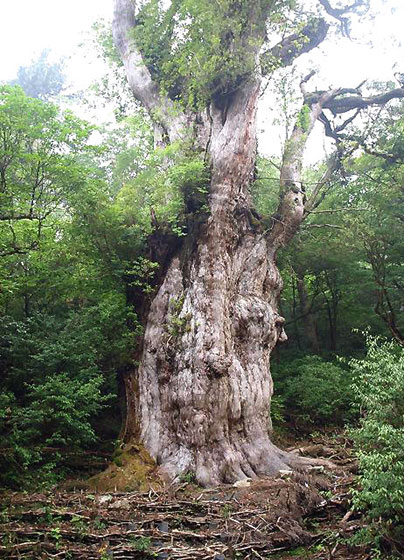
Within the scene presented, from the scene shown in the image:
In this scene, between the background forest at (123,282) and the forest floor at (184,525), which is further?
the background forest at (123,282)

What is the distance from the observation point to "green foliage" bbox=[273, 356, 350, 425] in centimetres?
1104

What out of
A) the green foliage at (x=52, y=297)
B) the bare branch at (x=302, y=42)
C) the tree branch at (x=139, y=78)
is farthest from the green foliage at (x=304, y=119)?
the green foliage at (x=52, y=297)

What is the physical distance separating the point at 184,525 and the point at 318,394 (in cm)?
678

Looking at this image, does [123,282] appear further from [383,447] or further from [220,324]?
[383,447]

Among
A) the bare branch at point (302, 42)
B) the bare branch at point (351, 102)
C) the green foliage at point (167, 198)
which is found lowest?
the green foliage at point (167, 198)

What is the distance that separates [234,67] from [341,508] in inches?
364

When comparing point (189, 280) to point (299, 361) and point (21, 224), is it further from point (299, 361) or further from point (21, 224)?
point (299, 361)

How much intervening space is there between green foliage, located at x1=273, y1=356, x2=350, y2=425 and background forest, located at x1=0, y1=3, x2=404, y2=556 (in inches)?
1.9

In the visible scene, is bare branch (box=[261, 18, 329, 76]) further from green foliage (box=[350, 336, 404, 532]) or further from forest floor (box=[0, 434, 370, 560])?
forest floor (box=[0, 434, 370, 560])

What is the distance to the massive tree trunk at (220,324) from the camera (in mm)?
7441

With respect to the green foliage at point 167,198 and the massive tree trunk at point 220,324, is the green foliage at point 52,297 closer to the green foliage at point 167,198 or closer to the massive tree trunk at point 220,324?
the green foliage at point 167,198

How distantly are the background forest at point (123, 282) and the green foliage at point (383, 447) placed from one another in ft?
0.05

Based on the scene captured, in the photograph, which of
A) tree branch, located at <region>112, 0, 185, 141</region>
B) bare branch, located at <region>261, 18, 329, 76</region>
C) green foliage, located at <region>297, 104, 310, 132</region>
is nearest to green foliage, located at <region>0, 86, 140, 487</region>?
tree branch, located at <region>112, 0, 185, 141</region>

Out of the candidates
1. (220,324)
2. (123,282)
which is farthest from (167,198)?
(220,324)
